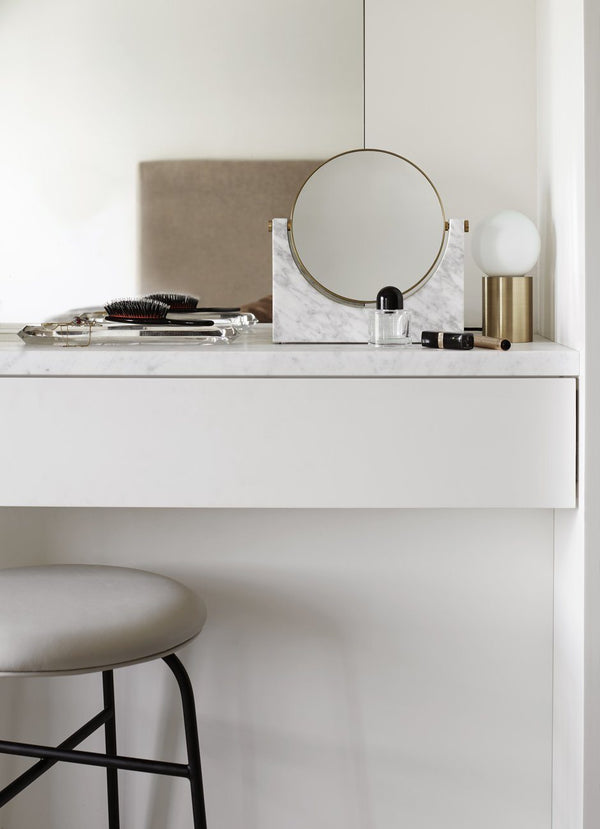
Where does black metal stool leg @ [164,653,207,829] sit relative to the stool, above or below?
below

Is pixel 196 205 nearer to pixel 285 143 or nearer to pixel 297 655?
pixel 285 143

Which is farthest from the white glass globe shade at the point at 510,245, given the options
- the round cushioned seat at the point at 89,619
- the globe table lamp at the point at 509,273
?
the round cushioned seat at the point at 89,619

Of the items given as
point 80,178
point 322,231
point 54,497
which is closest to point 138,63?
point 80,178

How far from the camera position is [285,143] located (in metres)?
1.44

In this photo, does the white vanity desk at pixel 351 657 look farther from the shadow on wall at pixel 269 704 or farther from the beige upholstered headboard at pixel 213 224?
the beige upholstered headboard at pixel 213 224

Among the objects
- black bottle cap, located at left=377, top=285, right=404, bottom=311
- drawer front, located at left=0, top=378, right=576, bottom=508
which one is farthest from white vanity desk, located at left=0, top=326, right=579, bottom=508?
black bottle cap, located at left=377, top=285, right=404, bottom=311

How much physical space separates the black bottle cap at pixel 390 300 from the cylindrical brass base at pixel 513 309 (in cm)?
15

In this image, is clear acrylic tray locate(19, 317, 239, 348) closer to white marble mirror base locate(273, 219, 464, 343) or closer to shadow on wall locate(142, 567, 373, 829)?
white marble mirror base locate(273, 219, 464, 343)

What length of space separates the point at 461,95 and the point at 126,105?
0.56 metres

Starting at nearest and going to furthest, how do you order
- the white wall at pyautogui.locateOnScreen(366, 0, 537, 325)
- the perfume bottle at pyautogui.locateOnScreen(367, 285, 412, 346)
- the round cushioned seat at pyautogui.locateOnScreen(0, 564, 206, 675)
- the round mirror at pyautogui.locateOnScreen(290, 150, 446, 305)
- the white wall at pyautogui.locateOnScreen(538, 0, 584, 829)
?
the round cushioned seat at pyautogui.locateOnScreen(0, 564, 206, 675) → the white wall at pyautogui.locateOnScreen(538, 0, 584, 829) → the perfume bottle at pyautogui.locateOnScreen(367, 285, 412, 346) → the round mirror at pyautogui.locateOnScreen(290, 150, 446, 305) → the white wall at pyautogui.locateOnScreen(366, 0, 537, 325)

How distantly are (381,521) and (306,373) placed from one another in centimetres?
44

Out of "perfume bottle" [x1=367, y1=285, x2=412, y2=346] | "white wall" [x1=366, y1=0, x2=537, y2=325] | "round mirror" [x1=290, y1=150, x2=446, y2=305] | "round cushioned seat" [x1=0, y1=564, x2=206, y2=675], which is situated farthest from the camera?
"white wall" [x1=366, y1=0, x2=537, y2=325]

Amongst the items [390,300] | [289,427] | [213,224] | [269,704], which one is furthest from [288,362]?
[269,704]

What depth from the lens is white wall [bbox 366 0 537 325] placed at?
56.1 inches
